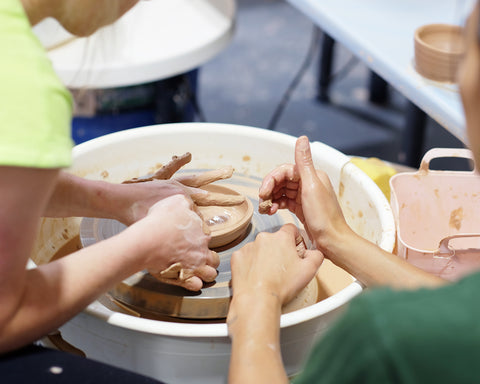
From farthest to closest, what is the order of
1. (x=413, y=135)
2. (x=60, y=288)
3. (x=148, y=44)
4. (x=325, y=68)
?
(x=325, y=68)
(x=413, y=135)
(x=148, y=44)
(x=60, y=288)

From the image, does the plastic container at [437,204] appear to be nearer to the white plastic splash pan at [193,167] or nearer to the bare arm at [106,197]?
the white plastic splash pan at [193,167]

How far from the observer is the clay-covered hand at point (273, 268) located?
3.39 feet

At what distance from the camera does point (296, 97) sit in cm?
330

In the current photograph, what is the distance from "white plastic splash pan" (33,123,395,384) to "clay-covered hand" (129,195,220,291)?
0.12 m

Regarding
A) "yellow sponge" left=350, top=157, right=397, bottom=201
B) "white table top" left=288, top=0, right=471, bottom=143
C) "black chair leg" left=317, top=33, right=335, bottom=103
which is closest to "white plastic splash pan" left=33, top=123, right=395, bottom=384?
"yellow sponge" left=350, top=157, right=397, bottom=201

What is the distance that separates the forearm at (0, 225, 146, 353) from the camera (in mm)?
866

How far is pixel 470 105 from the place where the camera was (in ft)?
2.20

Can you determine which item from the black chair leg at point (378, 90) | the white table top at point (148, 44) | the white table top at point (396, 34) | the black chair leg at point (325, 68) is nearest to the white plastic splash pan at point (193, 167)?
the white table top at point (396, 34)

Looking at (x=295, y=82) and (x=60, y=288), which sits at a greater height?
(x=60, y=288)

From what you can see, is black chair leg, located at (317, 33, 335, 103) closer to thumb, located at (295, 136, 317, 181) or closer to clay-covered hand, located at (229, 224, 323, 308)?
thumb, located at (295, 136, 317, 181)

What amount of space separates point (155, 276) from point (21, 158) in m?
0.44

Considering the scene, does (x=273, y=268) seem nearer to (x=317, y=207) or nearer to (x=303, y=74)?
(x=317, y=207)

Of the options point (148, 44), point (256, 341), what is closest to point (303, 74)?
point (148, 44)

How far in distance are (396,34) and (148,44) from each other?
2.74 ft
